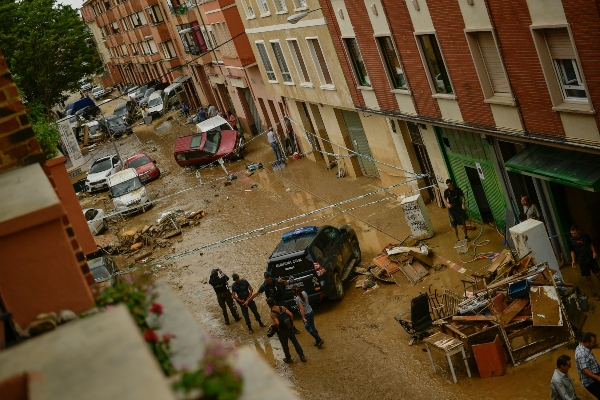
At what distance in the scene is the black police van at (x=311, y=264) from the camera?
19750 millimetres

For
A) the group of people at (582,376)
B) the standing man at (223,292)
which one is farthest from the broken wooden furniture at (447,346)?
the standing man at (223,292)

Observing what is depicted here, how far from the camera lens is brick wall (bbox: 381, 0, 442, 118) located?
71.8 ft

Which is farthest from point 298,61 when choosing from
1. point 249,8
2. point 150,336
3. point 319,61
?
point 150,336

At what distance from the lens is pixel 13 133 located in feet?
22.4

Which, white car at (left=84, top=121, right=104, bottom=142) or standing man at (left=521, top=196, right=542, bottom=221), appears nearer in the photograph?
standing man at (left=521, top=196, right=542, bottom=221)

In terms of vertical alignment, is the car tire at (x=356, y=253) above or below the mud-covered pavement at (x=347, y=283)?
above

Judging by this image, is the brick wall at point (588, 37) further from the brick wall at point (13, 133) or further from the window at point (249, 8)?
the window at point (249, 8)

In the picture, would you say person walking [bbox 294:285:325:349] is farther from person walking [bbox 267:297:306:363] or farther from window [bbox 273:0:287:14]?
window [bbox 273:0:287:14]

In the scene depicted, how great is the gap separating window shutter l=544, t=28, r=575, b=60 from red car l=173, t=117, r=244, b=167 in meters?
28.9

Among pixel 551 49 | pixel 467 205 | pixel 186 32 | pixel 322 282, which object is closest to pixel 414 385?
pixel 322 282

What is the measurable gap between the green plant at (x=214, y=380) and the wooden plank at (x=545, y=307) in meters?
11.4

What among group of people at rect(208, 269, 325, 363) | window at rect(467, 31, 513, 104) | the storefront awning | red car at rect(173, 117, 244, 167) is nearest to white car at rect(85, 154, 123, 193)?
red car at rect(173, 117, 244, 167)

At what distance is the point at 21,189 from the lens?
6145 mm

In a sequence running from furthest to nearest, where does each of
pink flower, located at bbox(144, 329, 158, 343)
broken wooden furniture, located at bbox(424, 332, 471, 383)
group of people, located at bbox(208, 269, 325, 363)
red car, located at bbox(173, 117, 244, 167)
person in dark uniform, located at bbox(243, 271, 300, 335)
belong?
red car, located at bbox(173, 117, 244, 167), person in dark uniform, located at bbox(243, 271, 300, 335), group of people, located at bbox(208, 269, 325, 363), broken wooden furniture, located at bbox(424, 332, 471, 383), pink flower, located at bbox(144, 329, 158, 343)
